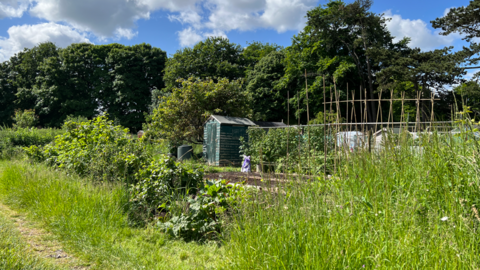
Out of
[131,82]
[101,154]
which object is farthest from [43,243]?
[131,82]

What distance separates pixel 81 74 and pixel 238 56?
1845 cm

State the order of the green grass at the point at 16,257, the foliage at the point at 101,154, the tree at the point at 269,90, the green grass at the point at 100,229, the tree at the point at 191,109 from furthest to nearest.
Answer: the tree at the point at 269,90, the tree at the point at 191,109, the foliage at the point at 101,154, the green grass at the point at 100,229, the green grass at the point at 16,257

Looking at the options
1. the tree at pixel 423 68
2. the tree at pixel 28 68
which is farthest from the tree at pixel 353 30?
the tree at pixel 28 68

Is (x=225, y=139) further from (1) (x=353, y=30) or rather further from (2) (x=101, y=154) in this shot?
(1) (x=353, y=30)

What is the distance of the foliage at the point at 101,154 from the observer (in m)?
4.66

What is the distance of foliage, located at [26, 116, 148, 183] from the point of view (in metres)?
4.66

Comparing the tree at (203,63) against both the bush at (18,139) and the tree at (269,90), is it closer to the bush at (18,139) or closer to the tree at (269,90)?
the tree at (269,90)

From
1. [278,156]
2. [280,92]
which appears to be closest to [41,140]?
[278,156]

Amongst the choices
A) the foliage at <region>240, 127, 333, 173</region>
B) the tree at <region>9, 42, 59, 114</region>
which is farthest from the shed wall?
the tree at <region>9, 42, 59, 114</region>

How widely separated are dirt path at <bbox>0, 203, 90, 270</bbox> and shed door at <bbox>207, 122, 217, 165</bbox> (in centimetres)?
862

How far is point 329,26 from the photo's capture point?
2381 centimetres

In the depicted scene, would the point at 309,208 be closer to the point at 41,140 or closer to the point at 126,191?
the point at 126,191

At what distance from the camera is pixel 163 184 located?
12.9 feet

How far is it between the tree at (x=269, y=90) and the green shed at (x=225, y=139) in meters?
13.3
